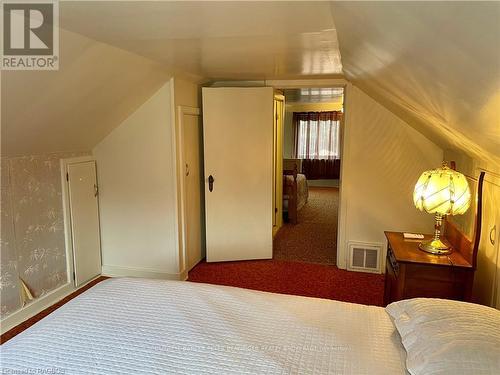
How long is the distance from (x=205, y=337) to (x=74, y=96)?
1.87 meters

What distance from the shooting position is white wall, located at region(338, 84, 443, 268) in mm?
3383

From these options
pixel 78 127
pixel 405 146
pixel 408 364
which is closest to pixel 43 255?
pixel 78 127

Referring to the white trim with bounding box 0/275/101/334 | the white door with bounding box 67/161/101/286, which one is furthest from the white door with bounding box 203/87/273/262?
the white trim with bounding box 0/275/101/334

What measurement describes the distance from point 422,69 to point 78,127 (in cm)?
250

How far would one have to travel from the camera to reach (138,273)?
350 cm

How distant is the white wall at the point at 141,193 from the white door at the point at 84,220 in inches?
3.2

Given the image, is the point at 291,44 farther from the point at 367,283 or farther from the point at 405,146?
the point at 367,283

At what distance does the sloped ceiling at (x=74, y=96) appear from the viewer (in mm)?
2014

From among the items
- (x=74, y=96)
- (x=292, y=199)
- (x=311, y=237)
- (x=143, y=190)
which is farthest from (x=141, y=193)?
(x=292, y=199)

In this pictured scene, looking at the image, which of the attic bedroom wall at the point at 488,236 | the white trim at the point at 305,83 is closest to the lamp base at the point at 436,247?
the attic bedroom wall at the point at 488,236

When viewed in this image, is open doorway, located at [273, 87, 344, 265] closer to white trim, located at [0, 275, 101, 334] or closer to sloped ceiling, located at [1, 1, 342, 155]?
sloped ceiling, located at [1, 1, 342, 155]

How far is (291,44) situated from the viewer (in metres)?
2.16

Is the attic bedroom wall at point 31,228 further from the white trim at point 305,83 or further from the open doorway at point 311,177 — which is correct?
the open doorway at point 311,177

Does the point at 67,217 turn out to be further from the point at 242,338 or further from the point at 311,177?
the point at 311,177
